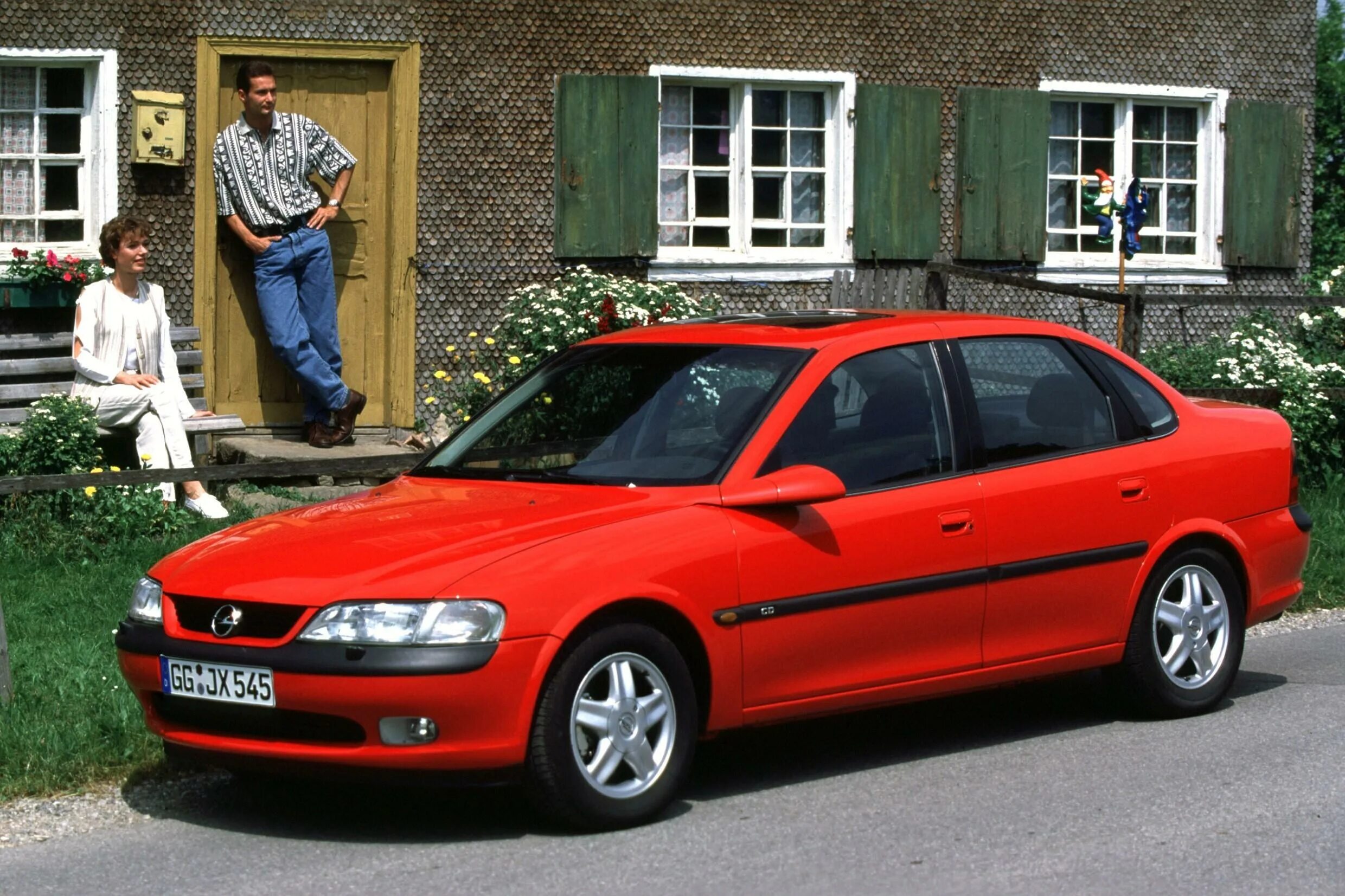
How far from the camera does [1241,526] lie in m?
7.52

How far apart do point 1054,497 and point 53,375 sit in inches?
311

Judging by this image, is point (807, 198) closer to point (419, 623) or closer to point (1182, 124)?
point (1182, 124)

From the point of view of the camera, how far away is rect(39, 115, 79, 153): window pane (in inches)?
519

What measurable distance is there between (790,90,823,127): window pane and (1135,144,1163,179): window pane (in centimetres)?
286

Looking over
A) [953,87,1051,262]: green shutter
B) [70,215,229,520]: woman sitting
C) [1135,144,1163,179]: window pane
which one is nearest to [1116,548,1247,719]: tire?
[70,215,229,520]: woman sitting

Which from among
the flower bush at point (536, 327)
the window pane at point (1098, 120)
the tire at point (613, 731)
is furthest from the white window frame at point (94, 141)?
the tire at point (613, 731)

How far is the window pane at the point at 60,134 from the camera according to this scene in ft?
43.3

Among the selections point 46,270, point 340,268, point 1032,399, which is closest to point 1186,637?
point 1032,399

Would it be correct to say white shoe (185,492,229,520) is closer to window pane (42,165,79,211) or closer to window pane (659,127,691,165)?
window pane (42,165,79,211)

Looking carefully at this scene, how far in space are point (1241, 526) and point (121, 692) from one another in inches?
161

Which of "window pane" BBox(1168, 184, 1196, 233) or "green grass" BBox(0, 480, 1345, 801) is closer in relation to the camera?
"green grass" BBox(0, 480, 1345, 801)

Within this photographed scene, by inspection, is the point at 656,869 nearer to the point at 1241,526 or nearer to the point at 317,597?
the point at 317,597

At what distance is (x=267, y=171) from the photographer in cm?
1309

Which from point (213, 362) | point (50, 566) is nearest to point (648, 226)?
point (213, 362)
